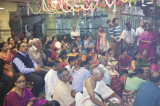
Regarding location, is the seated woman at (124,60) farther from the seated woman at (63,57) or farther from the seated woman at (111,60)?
the seated woman at (63,57)

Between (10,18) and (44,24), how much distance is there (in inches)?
49.3

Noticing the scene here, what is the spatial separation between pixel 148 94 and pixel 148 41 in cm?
238

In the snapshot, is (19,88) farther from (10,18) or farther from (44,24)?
(10,18)

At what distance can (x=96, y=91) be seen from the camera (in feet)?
10.2

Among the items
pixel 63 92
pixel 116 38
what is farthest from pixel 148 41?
pixel 63 92

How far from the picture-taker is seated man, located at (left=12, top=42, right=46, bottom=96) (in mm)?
3605

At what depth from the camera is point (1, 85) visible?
11.3 ft

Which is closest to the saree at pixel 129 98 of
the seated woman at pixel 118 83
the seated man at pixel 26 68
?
the seated woman at pixel 118 83

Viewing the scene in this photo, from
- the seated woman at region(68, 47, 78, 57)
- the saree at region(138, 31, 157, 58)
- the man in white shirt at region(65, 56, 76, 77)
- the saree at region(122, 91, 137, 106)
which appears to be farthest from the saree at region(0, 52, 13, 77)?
the saree at region(138, 31, 157, 58)

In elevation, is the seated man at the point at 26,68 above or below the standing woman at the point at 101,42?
below

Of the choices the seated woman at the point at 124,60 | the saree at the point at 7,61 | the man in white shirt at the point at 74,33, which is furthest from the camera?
the man in white shirt at the point at 74,33

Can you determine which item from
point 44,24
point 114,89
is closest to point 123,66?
point 114,89

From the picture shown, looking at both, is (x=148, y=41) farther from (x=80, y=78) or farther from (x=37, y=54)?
(x=37, y=54)

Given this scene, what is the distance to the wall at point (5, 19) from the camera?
5694 millimetres
